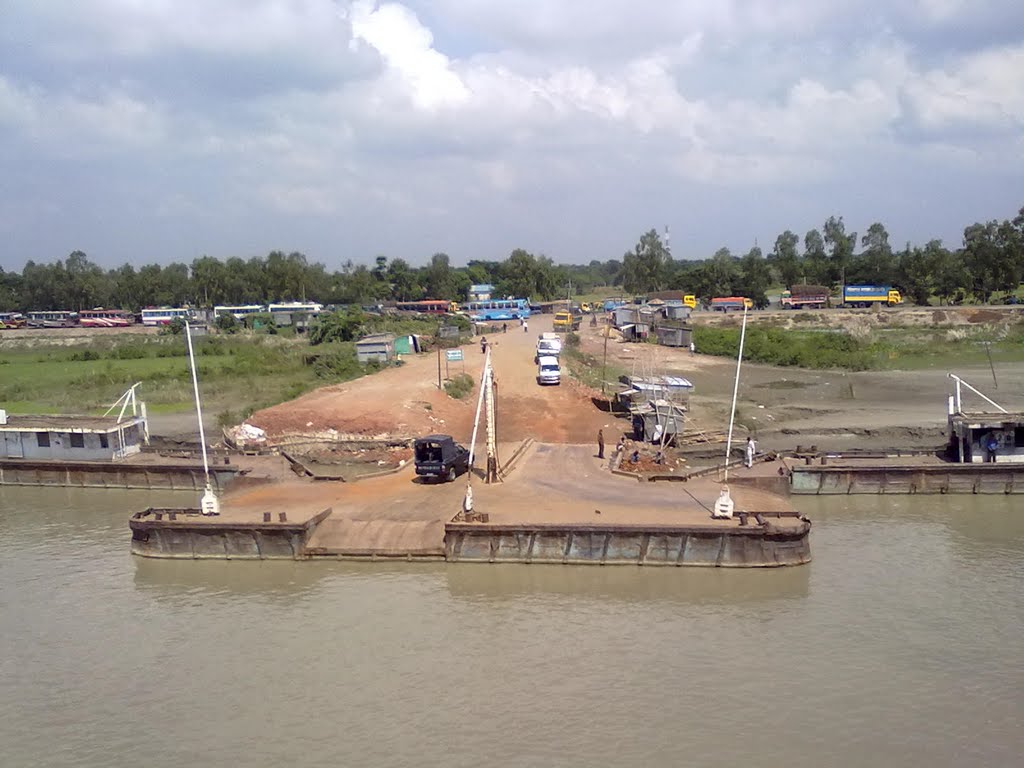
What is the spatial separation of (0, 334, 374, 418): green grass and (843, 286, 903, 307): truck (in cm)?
6709

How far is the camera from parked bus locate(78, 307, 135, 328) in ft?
360

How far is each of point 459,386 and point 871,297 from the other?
7729cm

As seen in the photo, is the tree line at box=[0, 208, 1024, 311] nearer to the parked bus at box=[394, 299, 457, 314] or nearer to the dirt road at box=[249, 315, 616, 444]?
the parked bus at box=[394, 299, 457, 314]

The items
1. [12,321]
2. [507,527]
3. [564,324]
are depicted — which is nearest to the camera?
[507,527]

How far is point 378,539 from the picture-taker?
2333 centimetres

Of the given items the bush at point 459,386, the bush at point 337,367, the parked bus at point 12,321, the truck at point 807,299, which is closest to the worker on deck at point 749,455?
the bush at point 459,386

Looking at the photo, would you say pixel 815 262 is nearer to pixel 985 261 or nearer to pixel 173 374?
pixel 985 261

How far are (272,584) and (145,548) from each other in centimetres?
474

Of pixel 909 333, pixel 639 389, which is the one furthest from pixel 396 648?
pixel 909 333

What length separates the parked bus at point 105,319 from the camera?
360 ft

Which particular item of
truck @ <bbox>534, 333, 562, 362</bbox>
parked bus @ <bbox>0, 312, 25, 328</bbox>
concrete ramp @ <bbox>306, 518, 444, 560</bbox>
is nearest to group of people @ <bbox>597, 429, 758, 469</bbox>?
concrete ramp @ <bbox>306, 518, 444, 560</bbox>

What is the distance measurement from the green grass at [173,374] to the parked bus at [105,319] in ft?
70.7

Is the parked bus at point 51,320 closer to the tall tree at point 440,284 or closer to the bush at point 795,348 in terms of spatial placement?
the tall tree at point 440,284

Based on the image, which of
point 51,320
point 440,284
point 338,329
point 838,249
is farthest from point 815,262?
point 51,320
